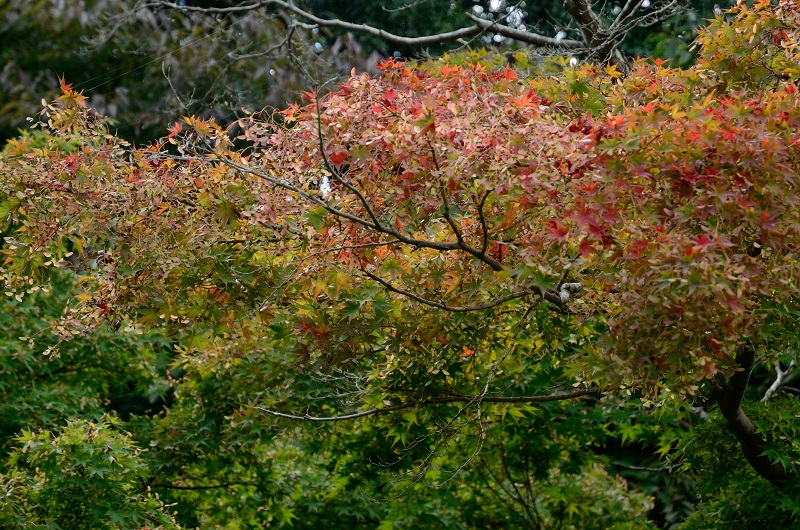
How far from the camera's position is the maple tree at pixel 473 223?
3334 mm

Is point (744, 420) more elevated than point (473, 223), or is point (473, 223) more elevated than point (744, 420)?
point (473, 223)

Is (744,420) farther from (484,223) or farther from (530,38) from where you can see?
(530,38)

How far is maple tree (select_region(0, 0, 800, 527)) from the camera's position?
10.9 feet

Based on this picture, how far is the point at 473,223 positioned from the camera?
4.16 m

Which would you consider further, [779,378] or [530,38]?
[530,38]

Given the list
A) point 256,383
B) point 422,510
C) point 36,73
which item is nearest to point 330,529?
point 422,510

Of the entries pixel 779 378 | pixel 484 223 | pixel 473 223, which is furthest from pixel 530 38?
pixel 484 223

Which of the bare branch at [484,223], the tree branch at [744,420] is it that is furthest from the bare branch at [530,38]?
the bare branch at [484,223]

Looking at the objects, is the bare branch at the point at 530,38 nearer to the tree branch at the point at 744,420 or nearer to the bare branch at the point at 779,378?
the bare branch at the point at 779,378

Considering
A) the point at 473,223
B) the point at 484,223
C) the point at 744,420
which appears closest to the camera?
the point at 484,223

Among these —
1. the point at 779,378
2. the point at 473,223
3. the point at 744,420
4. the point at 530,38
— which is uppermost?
the point at 530,38

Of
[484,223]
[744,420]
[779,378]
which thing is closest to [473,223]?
[484,223]

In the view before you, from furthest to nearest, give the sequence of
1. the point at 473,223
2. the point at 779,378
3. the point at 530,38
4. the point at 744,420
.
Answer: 1. the point at 530,38
2. the point at 779,378
3. the point at 744,420
4. the point at 473,223

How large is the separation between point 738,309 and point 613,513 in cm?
469
